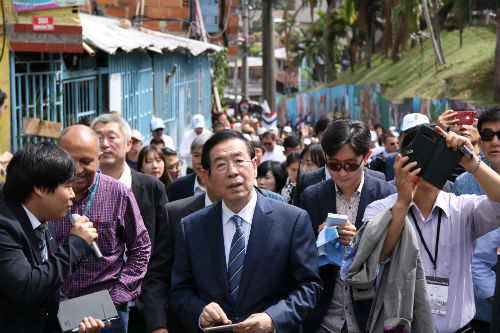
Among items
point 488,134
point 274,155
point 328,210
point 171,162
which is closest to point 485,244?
point 488,134

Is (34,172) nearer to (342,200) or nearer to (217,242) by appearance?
(217,242)

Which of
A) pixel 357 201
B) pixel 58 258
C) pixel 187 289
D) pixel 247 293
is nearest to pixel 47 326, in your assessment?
pixel 58 258

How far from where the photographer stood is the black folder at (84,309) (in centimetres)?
415

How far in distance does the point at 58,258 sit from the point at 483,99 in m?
21.2

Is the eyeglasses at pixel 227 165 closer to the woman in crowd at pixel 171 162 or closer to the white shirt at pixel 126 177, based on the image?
the white shirt at pixel 126 177

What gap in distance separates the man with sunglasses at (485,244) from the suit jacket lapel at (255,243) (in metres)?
1.53

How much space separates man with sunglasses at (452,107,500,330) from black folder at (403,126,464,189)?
106 cm

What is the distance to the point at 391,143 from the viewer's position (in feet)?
40.2

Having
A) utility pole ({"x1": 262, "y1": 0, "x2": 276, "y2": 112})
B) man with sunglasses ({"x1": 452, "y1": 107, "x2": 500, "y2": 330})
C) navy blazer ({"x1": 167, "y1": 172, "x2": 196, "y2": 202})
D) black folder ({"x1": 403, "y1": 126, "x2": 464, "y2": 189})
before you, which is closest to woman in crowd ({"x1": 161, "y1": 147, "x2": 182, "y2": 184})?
navy blazer ({"x1": 167, "y1": 172, "x2": 196, "y2": 202})

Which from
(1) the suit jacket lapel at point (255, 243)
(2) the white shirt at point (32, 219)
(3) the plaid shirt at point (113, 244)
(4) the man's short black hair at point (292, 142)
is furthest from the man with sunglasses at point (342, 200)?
(4) the man's short black hair at point (292, 142)

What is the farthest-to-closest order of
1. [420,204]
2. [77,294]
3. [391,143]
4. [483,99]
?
[483,99] → [391,143] → [77,294] → [420,204]

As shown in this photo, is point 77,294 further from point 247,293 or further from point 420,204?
point 420,204

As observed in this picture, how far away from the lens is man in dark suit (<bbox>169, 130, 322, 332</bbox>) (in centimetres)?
401

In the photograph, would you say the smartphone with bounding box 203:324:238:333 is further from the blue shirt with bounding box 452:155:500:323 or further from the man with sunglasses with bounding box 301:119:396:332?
the blue shirt with bounding box 452:155:500:323
